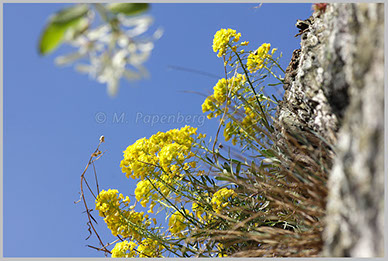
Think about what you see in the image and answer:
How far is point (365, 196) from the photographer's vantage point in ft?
2.36

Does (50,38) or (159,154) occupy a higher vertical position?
Result: (159,154)

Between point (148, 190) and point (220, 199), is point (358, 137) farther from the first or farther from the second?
point (148, 190)

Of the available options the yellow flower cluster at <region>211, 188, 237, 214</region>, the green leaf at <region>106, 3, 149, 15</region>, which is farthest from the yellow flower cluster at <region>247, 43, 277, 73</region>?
the green leaf at <region>106, 3, 149, 15</region>

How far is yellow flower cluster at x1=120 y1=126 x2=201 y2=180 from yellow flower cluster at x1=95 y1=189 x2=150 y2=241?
0.49ft

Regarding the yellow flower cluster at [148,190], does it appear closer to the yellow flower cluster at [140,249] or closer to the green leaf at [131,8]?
the yellow flower cluster at [140,249]

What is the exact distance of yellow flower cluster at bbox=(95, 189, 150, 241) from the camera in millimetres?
2027

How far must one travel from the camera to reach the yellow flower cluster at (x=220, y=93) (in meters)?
2.05

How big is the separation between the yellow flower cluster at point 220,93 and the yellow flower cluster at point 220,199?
1.40 ft

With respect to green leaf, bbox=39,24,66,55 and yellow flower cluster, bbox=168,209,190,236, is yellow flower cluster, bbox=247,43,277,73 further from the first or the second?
green leaf, bbox=39,24,66,55

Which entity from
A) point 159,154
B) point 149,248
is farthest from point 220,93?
point 149,248

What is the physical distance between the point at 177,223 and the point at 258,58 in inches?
37.6

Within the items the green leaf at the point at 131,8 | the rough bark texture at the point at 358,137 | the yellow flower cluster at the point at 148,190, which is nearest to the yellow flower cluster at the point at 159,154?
the yellow flower cluster at the point at 148,190

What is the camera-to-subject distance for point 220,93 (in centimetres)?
207

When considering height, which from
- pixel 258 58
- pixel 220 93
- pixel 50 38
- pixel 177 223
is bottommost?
pixel 50 38
